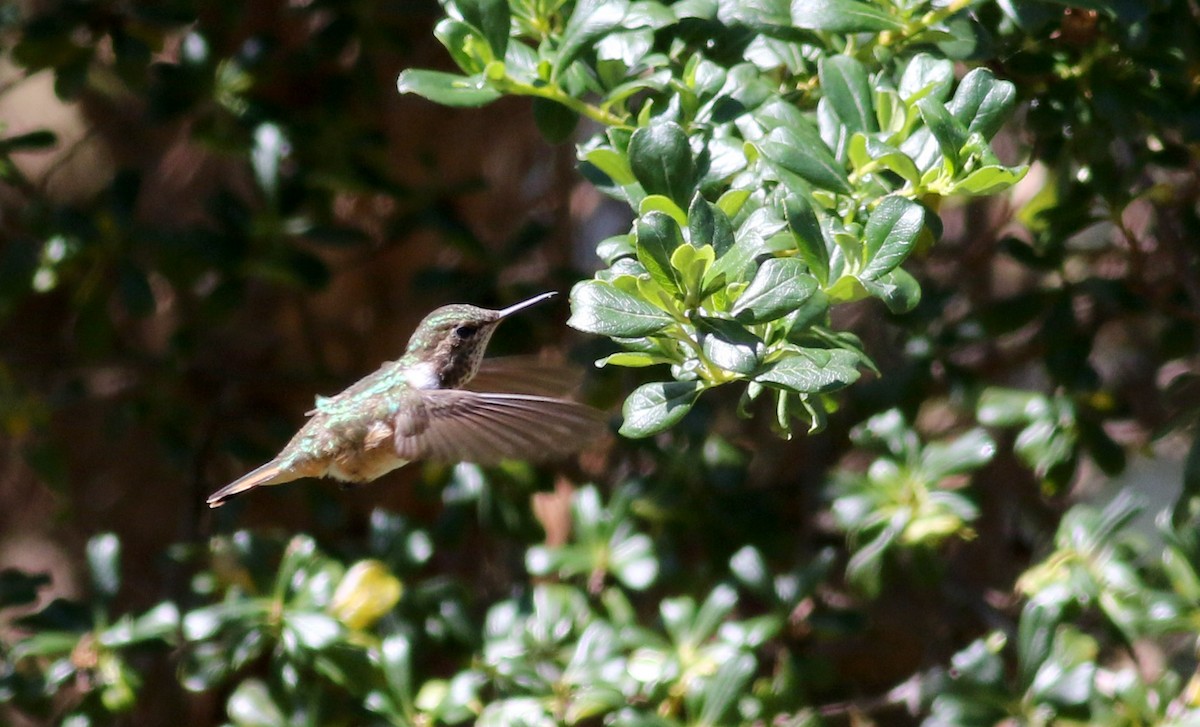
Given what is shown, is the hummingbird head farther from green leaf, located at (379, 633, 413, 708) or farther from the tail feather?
green leaf, located at (379, 633, 413, 708)

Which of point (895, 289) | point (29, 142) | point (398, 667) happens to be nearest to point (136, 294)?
point (29, 142)

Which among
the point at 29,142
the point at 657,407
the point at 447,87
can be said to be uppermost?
the point at 447,87

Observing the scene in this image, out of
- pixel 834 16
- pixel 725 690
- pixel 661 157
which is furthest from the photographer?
pixel 725 690

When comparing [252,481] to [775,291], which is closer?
[775,291]

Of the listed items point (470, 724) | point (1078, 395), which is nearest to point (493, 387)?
point (470, 724)

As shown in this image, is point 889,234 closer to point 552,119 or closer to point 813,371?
point 813,371

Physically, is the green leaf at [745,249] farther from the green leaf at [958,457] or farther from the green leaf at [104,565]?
the green leaf at [104,565]

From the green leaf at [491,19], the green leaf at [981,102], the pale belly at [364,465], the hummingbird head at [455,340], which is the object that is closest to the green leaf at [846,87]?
the green leaf at [981,102]

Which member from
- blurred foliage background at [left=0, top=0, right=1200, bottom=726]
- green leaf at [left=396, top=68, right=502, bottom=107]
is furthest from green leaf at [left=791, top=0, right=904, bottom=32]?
green leaf at [left=396, top=68, right=502, bottom=107]
